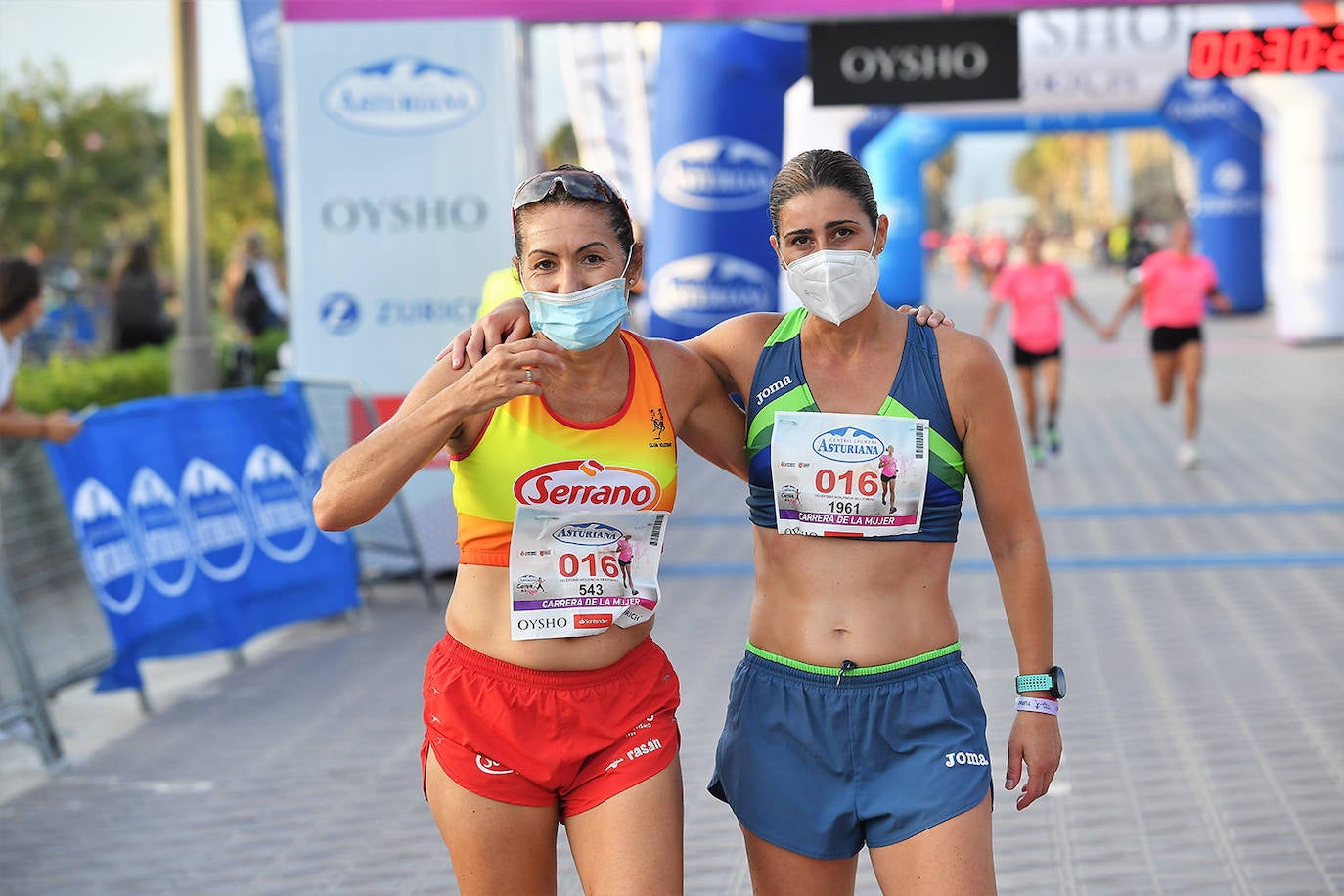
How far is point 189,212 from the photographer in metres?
10.7

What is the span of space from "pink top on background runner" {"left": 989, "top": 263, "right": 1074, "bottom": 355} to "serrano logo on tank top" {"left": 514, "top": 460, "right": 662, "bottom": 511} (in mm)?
10712

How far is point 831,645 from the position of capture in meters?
2.94

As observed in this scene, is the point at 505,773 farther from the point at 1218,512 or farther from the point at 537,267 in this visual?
the point at 1218,512

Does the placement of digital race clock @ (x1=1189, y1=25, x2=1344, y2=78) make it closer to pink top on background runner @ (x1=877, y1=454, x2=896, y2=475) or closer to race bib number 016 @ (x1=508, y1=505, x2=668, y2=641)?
pink top on background runner @ (x1=877, y1=454, x2=896, y2=475)

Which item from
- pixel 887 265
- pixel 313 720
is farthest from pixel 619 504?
pixel 887 265

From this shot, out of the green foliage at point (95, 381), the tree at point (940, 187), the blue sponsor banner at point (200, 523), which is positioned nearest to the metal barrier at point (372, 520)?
the blue sponsor banner at point (200, 523)

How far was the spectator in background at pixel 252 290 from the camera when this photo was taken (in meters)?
15.3

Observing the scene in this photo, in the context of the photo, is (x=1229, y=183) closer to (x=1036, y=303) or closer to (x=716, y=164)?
(x=716, y=164)

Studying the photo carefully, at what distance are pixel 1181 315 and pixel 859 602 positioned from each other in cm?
1043

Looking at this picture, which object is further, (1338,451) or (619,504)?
(1338,451)

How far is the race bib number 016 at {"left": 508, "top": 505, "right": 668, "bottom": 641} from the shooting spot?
111 inches

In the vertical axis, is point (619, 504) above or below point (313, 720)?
above

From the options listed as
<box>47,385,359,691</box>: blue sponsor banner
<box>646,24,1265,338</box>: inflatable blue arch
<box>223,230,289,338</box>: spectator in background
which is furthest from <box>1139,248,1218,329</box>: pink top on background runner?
<box>223,230,289,338</box>: spectator in background

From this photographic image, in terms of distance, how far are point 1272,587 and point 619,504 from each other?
6.53 meters
